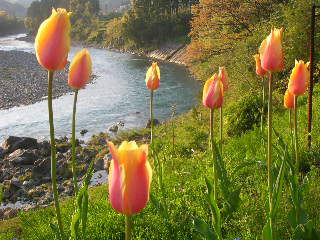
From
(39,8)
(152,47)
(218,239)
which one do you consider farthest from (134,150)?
(39,8)

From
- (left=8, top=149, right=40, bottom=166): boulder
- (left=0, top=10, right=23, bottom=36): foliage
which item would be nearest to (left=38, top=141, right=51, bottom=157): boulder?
(left=8, top=149, right=40, bottom=166): boulder

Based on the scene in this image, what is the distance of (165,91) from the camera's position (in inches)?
768

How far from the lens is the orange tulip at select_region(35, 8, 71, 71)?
1.65m

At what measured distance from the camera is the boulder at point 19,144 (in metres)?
12.6

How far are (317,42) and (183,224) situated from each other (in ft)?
29.9

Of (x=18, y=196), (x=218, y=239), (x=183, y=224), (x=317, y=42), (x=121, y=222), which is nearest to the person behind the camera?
(x=218, y=239)

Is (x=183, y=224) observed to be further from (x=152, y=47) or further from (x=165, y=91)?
(x=152, y=47)

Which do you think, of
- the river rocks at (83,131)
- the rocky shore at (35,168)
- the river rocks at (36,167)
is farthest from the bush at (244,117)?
the river rocks at (83,131)

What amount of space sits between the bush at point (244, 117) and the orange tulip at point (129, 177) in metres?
6.45

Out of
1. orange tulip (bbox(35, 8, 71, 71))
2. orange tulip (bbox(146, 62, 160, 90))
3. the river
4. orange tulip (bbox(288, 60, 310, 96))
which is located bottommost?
the river

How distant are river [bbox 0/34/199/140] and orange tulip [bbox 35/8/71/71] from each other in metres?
12.6

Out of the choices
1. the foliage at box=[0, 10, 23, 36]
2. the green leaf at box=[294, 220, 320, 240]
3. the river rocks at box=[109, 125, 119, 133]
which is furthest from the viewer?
the foliage at box=[0, 10, 23, 36]

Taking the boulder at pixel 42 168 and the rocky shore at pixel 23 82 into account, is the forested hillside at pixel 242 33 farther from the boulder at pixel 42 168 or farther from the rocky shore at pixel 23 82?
the rocky shore at pixel 23 82

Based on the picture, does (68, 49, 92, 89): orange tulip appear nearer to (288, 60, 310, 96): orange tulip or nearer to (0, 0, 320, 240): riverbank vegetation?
(0, 0, 320, 240): riverbank vegetation
